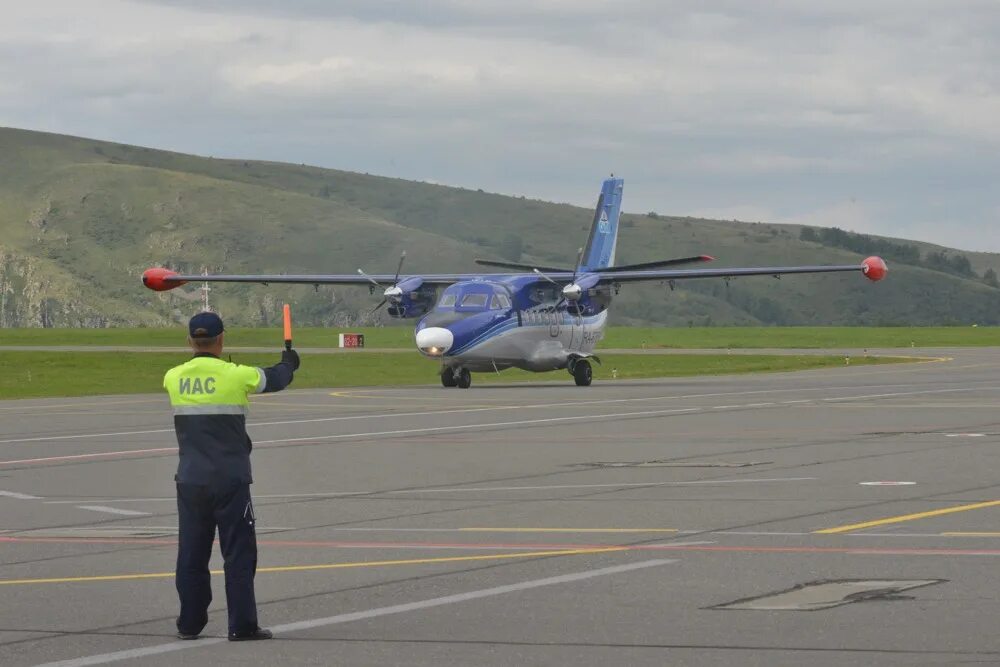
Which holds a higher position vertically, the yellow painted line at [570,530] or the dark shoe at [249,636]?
the yellow painted line at [570,530]

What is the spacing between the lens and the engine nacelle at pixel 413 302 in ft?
158

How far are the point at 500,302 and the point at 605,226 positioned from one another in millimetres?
11753

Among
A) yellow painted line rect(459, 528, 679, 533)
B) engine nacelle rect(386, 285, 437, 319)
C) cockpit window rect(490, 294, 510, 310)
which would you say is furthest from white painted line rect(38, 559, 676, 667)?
engine nacelle rect(386, 285, 437, 319)

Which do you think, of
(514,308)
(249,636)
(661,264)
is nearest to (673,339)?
(514,308)

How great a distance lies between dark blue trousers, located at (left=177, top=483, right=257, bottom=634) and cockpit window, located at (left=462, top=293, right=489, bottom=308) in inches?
1342

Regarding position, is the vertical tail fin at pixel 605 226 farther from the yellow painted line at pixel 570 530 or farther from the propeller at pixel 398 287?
the yellow painted line at pixel 570 530

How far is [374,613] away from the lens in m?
10.8

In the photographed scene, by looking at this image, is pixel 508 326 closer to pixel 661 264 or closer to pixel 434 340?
pixel 434 340

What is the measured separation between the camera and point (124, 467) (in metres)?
22.3

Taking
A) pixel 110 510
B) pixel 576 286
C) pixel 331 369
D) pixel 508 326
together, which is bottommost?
pixel 110 510

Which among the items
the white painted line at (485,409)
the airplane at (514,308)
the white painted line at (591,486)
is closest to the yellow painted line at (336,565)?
the white painted line at (591,486)

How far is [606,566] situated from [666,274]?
1412 inches

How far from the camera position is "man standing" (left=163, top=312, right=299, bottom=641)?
Answer: 1020cm

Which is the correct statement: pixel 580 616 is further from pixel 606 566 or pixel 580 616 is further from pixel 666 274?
pixel 666 274
